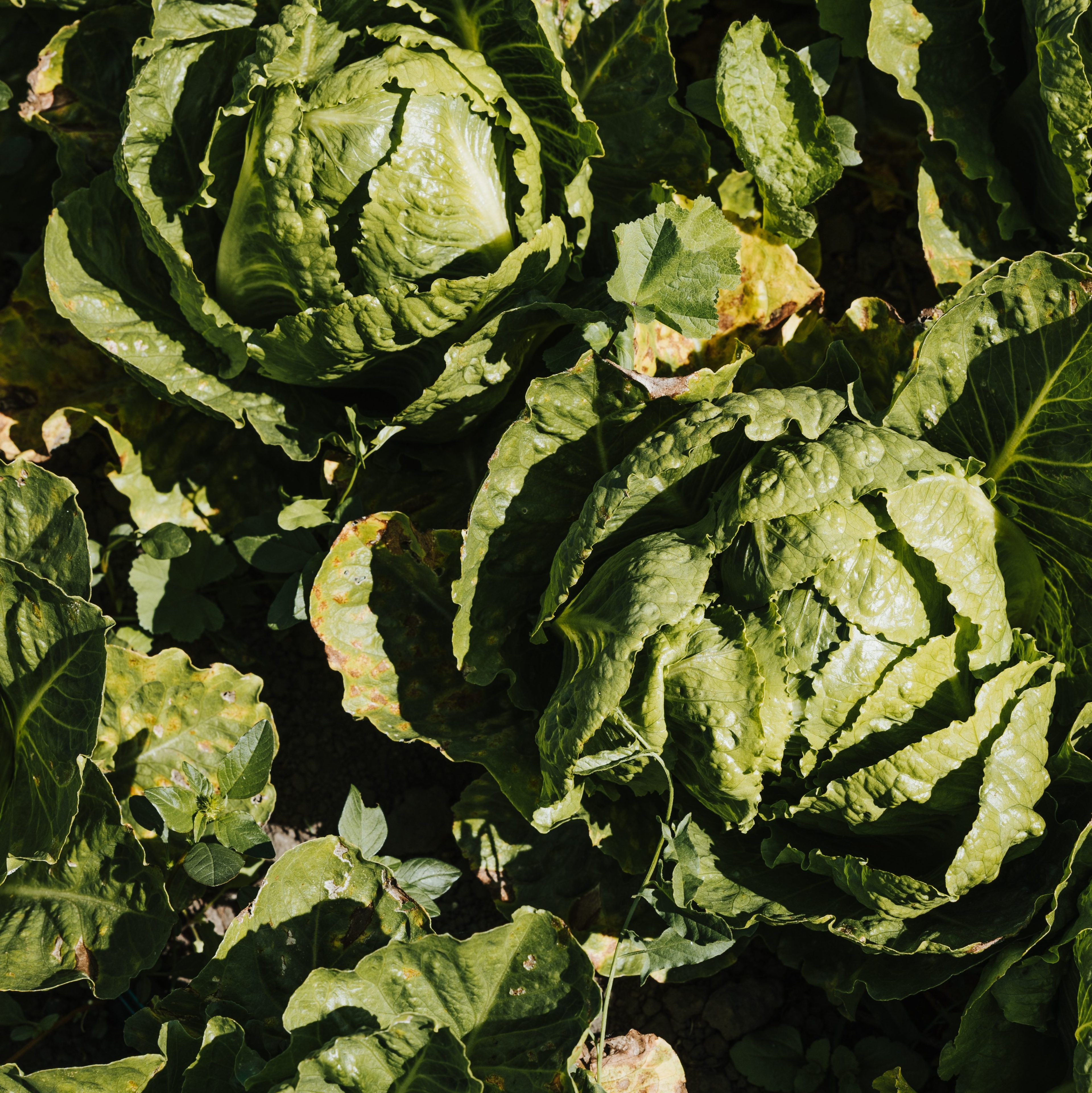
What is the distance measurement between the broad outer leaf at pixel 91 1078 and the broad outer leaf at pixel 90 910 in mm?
250

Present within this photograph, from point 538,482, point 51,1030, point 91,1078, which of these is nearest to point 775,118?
point 538,482

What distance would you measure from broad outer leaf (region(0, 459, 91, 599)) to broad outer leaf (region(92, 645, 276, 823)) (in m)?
0.37

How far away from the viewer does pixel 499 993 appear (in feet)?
10.5

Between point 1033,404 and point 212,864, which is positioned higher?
point 1033,404

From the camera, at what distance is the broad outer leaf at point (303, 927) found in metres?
3.33

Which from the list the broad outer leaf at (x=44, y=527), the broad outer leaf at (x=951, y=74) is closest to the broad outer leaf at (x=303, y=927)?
the broad outer leaf at (x=44, y=527)

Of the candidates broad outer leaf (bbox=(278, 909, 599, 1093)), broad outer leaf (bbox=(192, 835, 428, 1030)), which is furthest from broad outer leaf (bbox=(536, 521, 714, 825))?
broad outer leaf (bbox=(192, 835, 428, 1030))

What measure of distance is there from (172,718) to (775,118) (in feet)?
9.74

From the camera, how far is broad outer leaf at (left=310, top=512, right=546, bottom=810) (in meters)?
3.54

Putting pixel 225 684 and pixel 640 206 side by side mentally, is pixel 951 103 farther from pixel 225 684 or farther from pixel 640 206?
pixel 225 684

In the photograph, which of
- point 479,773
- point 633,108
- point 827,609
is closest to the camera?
point 827,609

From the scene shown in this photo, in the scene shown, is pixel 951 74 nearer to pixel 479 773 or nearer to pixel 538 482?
pixel 538 482

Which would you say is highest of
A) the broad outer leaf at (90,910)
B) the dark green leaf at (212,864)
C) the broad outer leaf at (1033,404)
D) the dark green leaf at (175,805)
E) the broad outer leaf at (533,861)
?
the broad outer leaf at (1033,404)

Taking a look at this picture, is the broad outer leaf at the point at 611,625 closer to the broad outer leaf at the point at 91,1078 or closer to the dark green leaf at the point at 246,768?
the dark green leaf at the point at 246,768
